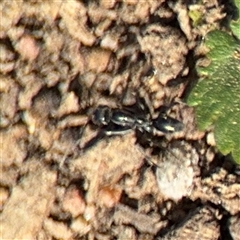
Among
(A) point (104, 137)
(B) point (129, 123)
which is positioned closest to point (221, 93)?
(B) point (129, 123)

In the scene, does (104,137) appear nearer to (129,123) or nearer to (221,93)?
(129,123)

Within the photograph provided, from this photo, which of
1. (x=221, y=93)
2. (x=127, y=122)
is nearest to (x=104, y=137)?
(x=127, y=122)

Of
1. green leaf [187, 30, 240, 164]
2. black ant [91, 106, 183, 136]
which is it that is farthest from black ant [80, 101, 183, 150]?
green leaf [187, 30, 240, 164]

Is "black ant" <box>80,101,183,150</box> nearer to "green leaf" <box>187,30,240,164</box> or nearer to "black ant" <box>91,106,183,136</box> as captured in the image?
"black ant" <box>91,106,183,136</box>

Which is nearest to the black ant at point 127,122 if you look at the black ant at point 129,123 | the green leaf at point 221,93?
the black ant at point 129,123

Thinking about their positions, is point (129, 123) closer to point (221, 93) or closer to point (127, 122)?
point (127, 122)

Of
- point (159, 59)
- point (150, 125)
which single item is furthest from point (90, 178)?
point (159, 59)
